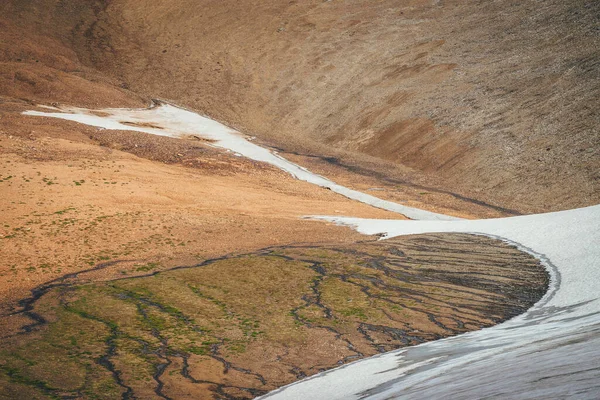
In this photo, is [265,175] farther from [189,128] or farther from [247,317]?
[247,317]

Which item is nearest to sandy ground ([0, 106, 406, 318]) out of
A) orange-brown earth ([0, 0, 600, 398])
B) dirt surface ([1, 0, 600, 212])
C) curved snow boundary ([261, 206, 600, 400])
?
orange-brown earth ([0, 0, 600, 398])

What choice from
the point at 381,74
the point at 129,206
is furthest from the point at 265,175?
the point at 381,74

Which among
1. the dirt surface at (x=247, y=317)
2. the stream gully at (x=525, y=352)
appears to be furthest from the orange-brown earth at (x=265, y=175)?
the stream gully at (x=525, y=352)

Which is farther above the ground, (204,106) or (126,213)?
(204,106)

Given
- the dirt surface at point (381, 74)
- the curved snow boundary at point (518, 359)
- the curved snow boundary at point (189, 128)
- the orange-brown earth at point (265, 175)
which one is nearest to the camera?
the curved snow boundary at point (518, 359)

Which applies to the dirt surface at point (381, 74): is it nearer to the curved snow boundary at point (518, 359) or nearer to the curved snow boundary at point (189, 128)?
the curved snow boundary at point (189, 128)

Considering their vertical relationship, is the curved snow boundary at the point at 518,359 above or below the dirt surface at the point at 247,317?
above

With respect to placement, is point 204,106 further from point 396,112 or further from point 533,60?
point 533,60

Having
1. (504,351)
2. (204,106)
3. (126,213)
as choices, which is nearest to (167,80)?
(204,106)
